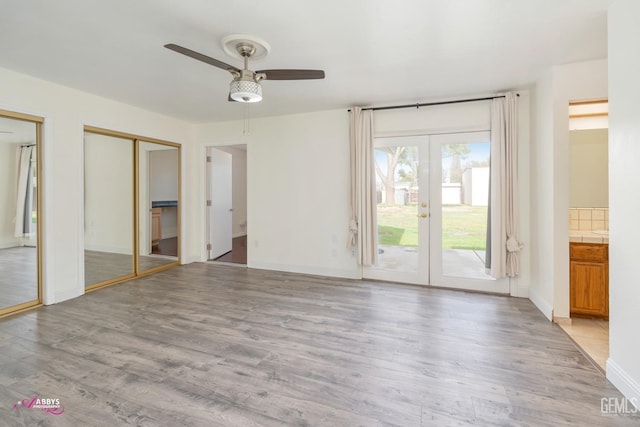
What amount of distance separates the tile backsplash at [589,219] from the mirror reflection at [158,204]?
593 centimetres

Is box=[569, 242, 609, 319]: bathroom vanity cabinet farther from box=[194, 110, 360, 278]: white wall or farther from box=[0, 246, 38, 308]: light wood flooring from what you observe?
box=[0, 246, 38, 308]: light wood flooring

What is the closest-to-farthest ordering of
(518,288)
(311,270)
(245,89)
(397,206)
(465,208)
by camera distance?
1. (245,89)
2. (518,288)
3. (465,208)
4. (397,206)
5. (311,270)

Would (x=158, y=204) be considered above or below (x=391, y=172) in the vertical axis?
below

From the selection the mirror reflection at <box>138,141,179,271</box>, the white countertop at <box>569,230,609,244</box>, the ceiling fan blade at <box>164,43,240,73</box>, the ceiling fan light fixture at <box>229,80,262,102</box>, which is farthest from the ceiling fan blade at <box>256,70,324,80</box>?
the mirror reflection at <box>138,141,179,271</box>

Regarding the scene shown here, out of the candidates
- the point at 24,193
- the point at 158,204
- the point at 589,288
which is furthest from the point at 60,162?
the point at 589,288

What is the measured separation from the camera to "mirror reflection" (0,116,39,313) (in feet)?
10.2

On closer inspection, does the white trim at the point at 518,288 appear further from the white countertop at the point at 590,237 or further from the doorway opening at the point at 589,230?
the white countertop at the point at 590,237

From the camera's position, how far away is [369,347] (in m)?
2.39

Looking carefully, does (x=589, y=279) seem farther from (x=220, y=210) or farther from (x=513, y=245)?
(x=220, y=210)

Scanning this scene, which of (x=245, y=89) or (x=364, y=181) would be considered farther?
(x=364, y=181)

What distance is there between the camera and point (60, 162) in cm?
343

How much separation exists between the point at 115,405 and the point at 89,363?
0.68 metres

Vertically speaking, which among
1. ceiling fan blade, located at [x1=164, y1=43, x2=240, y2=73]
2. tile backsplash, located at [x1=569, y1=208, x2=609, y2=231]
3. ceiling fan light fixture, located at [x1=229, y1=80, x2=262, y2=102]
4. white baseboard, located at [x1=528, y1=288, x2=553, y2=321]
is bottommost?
white baseboard, located at [x1=528, y1=288, x2=553, y2=321]

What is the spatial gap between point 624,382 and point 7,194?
578 cm
